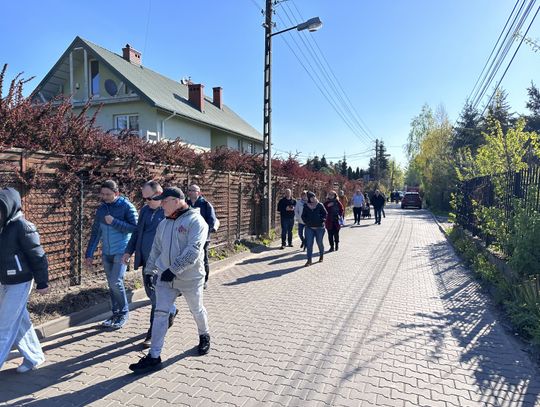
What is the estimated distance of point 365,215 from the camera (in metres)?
24.8

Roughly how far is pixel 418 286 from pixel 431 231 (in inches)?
420

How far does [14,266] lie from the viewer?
3.57m

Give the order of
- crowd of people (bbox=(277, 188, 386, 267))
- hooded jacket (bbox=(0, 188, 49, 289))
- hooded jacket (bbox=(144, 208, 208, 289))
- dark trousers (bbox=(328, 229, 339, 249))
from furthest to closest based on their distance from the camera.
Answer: dark trousers (bbox=(328, 229, 339, 249)) < crowd of people (bbox=(277, 188, 386, 267)) < hooded jacket (bbox=(144, 208, 208, 289)) < hooded jacket (bbox=(0, 188, 49, 289))

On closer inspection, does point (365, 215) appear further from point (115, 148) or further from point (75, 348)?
point (75, 348)

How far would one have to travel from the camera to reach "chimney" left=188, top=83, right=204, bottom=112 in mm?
24906

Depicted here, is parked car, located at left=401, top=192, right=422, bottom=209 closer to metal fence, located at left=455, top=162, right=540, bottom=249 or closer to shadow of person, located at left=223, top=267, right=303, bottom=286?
metal fence, located at left=455, top=162, right=540, bottom=249

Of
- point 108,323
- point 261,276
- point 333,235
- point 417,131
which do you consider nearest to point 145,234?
point 108,323

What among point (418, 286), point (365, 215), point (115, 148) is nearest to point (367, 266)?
point (418, 286)

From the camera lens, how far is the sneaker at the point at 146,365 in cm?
375

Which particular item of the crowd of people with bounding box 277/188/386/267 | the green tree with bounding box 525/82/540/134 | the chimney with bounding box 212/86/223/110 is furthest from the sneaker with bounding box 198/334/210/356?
the green tree with bounding box 525/82/540/134

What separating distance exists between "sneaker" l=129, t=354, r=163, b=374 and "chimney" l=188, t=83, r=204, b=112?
22515mm

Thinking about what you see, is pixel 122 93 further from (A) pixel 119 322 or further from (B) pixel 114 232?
(A) pixel 119 322

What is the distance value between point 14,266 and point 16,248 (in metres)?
0.16

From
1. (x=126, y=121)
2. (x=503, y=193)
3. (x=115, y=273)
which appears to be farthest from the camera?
(x=126, y=121)
